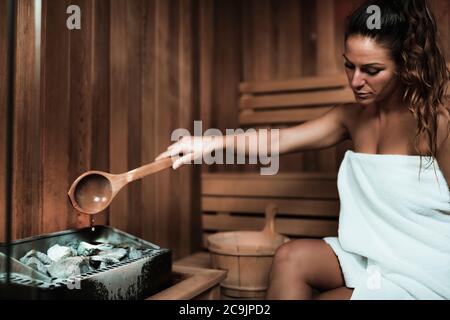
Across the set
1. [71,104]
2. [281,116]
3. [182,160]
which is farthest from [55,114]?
[281,116]

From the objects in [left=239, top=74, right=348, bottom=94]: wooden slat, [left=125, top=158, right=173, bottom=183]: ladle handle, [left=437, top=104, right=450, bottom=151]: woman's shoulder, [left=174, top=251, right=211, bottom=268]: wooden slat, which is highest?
[left=239, top=74, right=348, bottom=94]: wooden slat

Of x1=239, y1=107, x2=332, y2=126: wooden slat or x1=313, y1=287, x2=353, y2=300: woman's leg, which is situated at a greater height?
x1=239, y1=107, x2=332, y2=126: wooden slat

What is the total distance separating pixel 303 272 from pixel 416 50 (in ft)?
2.95

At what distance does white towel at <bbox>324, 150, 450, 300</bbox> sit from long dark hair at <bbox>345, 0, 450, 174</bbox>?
133 mm

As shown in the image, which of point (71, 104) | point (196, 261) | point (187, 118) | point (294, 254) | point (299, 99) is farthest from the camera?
point (299, 99)

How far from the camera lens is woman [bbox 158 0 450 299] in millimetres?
1378

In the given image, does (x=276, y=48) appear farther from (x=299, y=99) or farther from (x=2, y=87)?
(x=2, y=87)

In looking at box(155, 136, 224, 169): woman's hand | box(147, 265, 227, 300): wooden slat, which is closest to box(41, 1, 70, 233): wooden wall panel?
box(155, 136, 224, 169): woman's hand

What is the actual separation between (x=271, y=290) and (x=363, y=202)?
50cm

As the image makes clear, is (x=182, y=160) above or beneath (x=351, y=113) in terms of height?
beneath

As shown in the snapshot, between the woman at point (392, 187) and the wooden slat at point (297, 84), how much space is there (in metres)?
1.22

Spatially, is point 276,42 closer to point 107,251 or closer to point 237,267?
point 237,267

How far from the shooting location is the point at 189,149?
5.15 ft

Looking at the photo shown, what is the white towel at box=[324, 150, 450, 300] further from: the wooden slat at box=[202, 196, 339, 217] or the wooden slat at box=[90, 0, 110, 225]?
the wooden slat at box=[90, 0, 110, 225]
